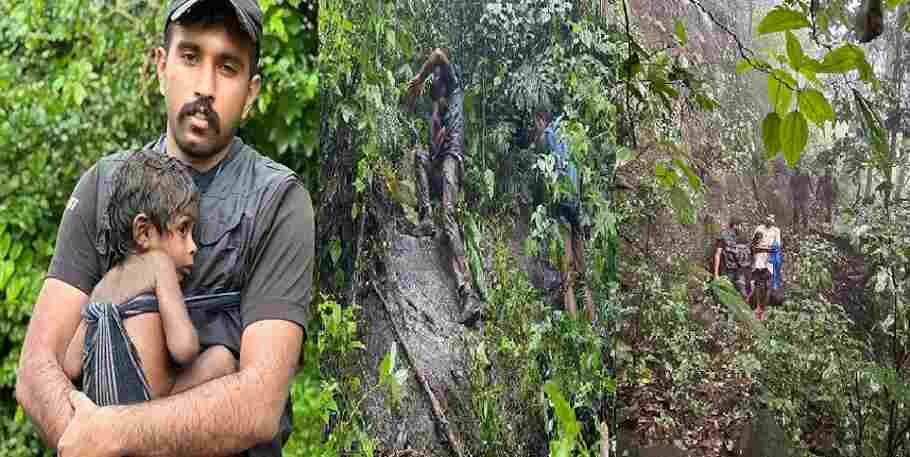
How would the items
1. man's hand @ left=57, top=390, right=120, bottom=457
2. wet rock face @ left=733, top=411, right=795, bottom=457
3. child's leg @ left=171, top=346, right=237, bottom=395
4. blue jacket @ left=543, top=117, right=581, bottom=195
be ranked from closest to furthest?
1. man's hand @ left=57, top=390, right=120, bottom=457
2. child's leg @ left=171, top=346, right=237, bottom=395
3. blue jacket @ left=543, top=117, right=581, bottom=195
4. wet rock face @ left=733, top=411, right=795, bottom=457

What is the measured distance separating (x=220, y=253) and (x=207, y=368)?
18 centimetres

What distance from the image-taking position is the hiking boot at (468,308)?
1.95 m

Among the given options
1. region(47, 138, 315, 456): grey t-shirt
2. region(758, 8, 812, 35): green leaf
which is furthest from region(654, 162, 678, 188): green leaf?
region(47, 138, 315, 456): grey t-shirt

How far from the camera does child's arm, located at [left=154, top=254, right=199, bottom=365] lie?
1.31 meters

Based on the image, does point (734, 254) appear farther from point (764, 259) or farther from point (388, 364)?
point (388, 364)

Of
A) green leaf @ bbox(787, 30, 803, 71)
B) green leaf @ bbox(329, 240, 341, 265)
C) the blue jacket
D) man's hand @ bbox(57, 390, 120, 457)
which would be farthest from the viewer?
green leaf @ bbox(329, 240, 341, 265)

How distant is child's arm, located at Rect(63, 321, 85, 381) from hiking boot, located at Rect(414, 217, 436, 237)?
2.83 feet

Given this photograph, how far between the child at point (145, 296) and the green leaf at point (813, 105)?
108 cm

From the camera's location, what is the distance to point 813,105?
1.62 metres

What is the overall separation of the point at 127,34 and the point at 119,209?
1823mm

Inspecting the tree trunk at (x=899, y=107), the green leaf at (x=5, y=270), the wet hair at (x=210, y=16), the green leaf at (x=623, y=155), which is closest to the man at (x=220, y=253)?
the wet hair at (x=210, y=16)

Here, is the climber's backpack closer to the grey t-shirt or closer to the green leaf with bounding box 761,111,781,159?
the green leaf with bounding box 761,111,781,159

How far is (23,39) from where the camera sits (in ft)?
9.93

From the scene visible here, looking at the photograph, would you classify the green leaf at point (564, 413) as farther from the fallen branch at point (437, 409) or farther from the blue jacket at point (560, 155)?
the blue jacket at point (560, 155)
